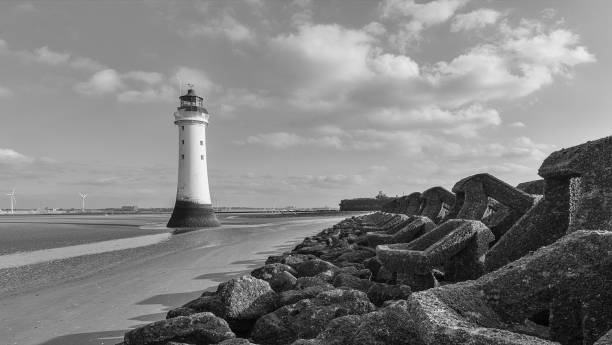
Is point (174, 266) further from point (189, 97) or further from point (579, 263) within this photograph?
point (189, 97)

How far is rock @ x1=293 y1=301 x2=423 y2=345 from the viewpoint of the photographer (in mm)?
3297

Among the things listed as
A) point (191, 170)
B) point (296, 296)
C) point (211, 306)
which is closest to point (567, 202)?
point (296, 296)

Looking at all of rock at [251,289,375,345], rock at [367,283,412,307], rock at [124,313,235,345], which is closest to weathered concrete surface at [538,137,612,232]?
rock at [367,283,412,307]

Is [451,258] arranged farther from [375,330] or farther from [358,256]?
[358,256]

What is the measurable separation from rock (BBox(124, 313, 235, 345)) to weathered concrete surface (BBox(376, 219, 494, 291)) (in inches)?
90.8

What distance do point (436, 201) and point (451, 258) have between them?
8870mm

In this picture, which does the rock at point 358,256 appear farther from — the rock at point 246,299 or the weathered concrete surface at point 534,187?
the rock at point 246,299

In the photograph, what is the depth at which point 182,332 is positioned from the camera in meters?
4.73

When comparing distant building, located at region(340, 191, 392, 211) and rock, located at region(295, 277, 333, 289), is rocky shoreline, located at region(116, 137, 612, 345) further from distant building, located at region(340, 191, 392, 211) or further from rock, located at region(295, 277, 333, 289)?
distant building, located at region(340, 191, 392, 211)

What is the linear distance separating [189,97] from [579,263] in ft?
148

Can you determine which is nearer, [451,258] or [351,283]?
[451,258]

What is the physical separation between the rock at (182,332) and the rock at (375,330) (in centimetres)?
134

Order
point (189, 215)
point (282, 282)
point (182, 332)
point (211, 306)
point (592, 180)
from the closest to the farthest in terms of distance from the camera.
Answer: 1. point (592, 180)
2. point (182, 332)
3. point (211, 306)
4. point (282, 282)
5. point (189, 215)

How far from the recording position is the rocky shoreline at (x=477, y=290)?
7.54 ft
